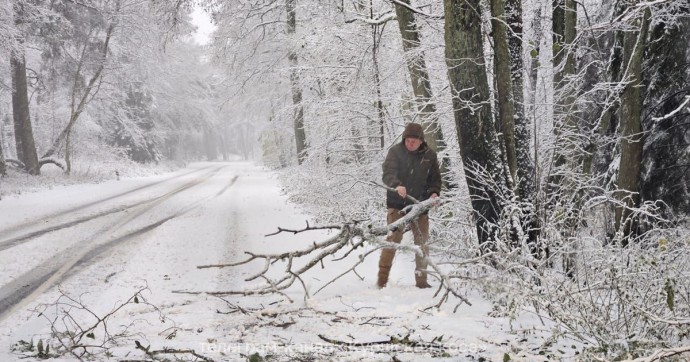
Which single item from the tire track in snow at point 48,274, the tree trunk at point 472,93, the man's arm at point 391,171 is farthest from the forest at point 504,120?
the tire track in snow at point 48,274

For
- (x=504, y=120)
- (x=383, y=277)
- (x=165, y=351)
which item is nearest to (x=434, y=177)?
(x=504, y=120)

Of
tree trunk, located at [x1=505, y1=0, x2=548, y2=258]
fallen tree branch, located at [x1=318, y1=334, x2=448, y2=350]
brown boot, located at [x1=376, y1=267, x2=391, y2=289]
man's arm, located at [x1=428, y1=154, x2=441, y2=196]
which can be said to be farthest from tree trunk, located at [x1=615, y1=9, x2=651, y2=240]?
fallen tree branch, located at [x1=318, y1=334, x2=448, y2=350]

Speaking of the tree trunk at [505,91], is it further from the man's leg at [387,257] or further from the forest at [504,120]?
the man's leg at [387,257]

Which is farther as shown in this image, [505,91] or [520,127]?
[520,127]

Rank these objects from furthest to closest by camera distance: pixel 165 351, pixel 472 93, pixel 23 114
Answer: pixel 23 114 → pixel 472 93 → pixel 165 351

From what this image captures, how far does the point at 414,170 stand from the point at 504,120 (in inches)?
48.0

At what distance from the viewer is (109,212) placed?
11.2 m

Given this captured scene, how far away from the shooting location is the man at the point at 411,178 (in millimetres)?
5332

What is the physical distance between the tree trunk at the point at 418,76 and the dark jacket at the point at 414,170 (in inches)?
82.6

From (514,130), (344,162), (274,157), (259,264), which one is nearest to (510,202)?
(514,130)

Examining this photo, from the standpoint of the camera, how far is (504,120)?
210 inches

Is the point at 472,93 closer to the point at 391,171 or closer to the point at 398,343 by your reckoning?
the point at 391,171

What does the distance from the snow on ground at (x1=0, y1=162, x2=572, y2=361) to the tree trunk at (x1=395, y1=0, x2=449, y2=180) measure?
2.35 metres

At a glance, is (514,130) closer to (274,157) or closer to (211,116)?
(274,157)
